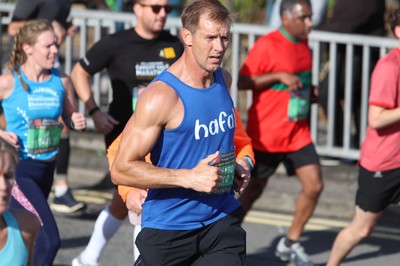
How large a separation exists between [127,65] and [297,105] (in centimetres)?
133

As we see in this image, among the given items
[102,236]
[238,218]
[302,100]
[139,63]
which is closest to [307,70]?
[302,100]

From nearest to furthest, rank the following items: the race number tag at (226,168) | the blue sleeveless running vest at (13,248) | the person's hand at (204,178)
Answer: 1. the blue sleeveless running vest at (13,248)
2. the person's hand at (204,178)
3. the race number tag at (226,168)

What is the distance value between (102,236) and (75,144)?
3.98m

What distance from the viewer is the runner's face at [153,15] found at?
7.50m

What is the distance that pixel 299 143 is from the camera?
26.9 ft

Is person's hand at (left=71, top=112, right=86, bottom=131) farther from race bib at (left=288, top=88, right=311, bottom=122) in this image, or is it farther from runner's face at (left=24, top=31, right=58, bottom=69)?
race bib at (left=288, top=88, right=311, bottom=122)

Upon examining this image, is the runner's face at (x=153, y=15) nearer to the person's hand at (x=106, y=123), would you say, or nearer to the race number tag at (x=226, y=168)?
the person's hand at (x=106, y=123)

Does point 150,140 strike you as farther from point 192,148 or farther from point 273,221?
point 273,221

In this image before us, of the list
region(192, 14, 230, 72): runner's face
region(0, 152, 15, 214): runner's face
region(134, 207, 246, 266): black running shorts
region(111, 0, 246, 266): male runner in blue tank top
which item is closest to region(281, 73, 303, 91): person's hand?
region(111, 0, 246, 266): male runner in blue tank top

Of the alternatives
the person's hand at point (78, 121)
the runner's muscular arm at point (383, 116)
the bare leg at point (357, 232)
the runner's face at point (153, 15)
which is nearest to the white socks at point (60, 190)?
the person's hand at point (78, 121)

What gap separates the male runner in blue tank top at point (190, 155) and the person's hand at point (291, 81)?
250cm

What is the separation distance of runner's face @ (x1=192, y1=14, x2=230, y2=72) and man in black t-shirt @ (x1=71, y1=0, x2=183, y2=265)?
223 centimetres

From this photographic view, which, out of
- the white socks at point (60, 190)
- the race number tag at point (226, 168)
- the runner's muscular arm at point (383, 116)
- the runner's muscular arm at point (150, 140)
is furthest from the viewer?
the white socks at point (60, 190)

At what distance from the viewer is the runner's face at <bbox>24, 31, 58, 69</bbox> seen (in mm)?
7352
